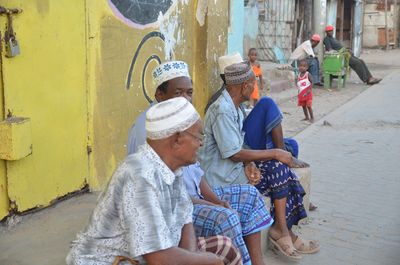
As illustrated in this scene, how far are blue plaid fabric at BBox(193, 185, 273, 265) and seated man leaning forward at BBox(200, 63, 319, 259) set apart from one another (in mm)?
270

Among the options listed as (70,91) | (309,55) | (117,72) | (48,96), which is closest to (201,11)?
(117,72)

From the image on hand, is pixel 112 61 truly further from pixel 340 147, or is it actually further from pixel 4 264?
pixel 340 147

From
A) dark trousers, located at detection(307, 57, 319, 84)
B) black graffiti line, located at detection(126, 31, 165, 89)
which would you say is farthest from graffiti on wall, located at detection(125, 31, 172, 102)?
dark trousers, located at detection(307, 57, 319, 84)

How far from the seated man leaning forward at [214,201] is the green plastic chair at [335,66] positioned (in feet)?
35.8

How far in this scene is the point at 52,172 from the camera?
3.74 metres

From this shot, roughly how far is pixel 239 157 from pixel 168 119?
1.46m

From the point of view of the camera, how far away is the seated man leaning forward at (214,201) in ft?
9.07

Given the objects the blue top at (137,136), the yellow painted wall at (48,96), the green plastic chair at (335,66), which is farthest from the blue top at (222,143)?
the green plastic chair at (335,66)

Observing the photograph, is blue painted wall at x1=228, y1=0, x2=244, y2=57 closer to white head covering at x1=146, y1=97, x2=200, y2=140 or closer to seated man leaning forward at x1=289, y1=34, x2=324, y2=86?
seated man leaning forward at x1=289, y1=34, x2=324, y2=86

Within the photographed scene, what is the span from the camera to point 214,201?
302 centimetres

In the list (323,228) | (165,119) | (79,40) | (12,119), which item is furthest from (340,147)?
(165,119)

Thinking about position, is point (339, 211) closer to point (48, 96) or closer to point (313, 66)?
point (48, 96)

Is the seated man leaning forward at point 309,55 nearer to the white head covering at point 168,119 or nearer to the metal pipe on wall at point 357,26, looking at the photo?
the metal pipe on wall at point 357,26

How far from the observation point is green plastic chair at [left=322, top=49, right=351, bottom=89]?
13406 millimetres
